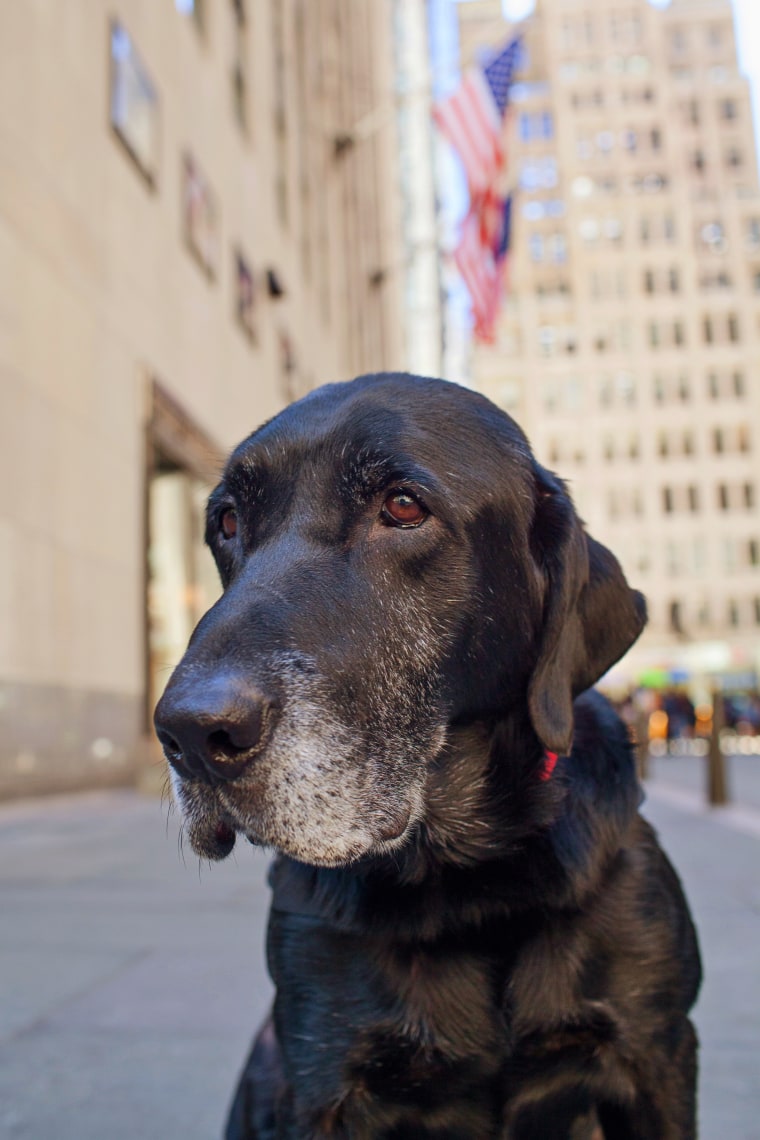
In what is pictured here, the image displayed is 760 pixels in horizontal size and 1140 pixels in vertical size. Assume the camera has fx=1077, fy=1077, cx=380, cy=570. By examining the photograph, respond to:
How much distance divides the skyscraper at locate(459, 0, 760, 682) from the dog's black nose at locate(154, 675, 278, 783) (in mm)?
59754

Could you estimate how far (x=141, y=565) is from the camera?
1278cm

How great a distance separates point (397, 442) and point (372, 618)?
13.2 inches

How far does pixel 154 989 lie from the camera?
11.4 feet

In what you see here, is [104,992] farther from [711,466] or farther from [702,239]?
[702,239]

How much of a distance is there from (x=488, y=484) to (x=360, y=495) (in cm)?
25

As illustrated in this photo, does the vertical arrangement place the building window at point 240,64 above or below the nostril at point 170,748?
above

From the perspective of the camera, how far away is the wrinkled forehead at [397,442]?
6.32 ft

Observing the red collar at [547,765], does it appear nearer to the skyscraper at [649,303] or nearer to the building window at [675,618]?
the skyscraper at [649,303]

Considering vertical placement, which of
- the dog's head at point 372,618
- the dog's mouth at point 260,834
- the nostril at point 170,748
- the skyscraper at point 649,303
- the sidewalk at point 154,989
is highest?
the skyscraper at point 649,303

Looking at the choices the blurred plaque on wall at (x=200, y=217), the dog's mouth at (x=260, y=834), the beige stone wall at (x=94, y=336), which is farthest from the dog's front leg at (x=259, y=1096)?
the blurred plaque on wall at (x=200, y=217)

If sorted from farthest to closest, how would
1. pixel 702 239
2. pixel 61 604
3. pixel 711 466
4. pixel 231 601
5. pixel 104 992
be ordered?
pixel 702 239, pixel 711 466, pixel 61 604, pixel 104 992, pixel 231 601

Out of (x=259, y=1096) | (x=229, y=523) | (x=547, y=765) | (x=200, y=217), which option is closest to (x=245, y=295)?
(x=200, y=217)

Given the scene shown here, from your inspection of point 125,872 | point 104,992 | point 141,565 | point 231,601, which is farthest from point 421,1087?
point 141,565

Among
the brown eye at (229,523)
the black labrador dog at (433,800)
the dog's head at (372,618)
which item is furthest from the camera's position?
the brown eye at (229,523)
